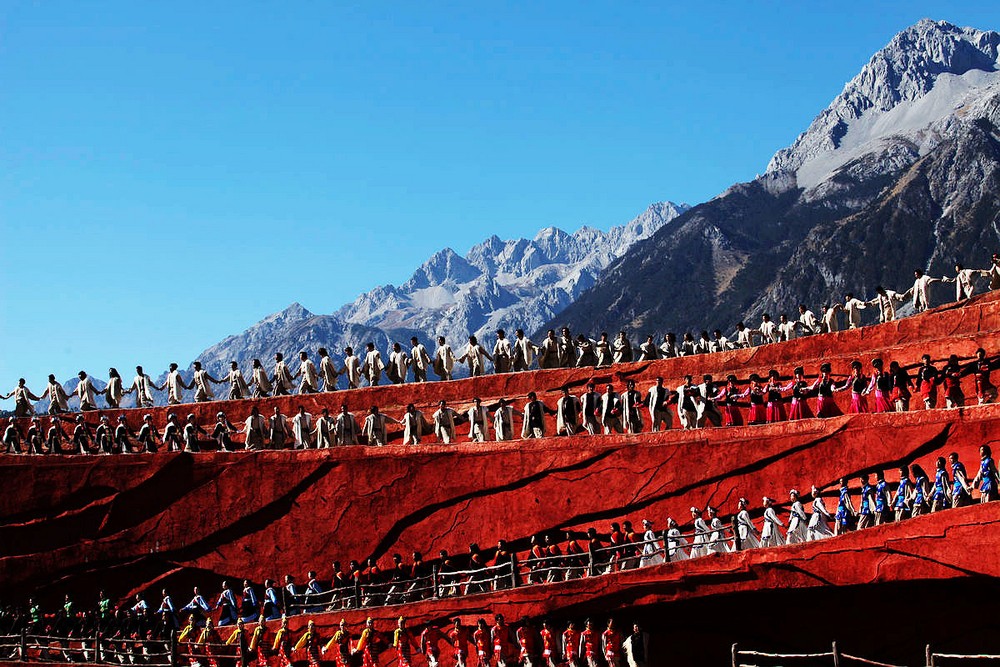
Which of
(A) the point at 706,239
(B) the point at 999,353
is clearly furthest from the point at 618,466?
(A) the point at 706,239

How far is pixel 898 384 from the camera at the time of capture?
2284cm

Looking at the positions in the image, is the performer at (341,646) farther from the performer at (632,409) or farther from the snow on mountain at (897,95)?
the snow on mountain at (897,95)

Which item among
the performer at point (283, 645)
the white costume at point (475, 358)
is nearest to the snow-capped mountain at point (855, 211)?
the white costume at point (475, 358)

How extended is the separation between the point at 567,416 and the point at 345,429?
5.77 meters

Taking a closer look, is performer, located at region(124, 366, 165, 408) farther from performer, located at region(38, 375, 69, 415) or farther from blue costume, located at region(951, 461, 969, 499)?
blue costume, located at region(951, 461, 969, 499)

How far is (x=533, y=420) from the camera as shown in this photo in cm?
2656

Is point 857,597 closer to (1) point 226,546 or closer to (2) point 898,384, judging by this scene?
(2) point 898,384

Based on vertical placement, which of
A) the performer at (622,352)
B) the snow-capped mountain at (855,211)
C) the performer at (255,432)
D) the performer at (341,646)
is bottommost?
the performer at (341,646)

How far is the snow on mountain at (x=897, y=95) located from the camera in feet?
423

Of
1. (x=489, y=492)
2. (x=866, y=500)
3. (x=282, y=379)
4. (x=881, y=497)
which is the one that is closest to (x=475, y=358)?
(x=282, y=379)

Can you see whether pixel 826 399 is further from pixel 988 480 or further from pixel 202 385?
pixel 202 385

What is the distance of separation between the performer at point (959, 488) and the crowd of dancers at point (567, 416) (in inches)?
132

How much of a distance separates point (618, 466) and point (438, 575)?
15.1ft

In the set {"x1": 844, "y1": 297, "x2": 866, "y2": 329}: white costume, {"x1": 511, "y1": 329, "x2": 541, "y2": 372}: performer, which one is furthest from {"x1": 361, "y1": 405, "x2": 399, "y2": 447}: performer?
{"x1": 844, "y1": 297, "x2": 866, "y2": 329}: white costume
